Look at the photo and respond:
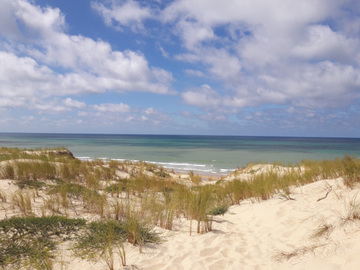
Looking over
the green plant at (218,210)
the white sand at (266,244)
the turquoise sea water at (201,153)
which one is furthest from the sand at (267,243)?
the turquoise sea water at (201,153)

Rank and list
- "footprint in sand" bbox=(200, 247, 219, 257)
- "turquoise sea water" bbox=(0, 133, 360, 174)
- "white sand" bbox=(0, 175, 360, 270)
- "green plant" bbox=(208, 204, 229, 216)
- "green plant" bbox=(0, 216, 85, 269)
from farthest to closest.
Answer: "turquoise sea water" bbox=(0, 133, 360, 174)
"green plant" bbox=(208, 204, 229, 216)
"footprint in sand" bbox=(200, 247, 219, 257)
"white sand" bbox=(0, 175, 360, 270)
"green plant" bbox=(0, 216, 85, 269)

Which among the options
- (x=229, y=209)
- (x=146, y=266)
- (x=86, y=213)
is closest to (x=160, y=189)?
(x=229, y=209)

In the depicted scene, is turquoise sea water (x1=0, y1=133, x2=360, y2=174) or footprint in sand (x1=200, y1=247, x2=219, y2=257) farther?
turquoise sea water (x1=0, y1=133, x2=360, y2=174)

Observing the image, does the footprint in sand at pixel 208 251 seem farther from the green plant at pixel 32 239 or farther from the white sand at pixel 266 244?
the green plant at pixel 32 239

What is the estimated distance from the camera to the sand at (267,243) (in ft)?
10.2

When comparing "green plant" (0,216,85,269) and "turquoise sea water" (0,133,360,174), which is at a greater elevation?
"green plant" (0,216,85,269)

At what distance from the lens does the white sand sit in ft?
10.2

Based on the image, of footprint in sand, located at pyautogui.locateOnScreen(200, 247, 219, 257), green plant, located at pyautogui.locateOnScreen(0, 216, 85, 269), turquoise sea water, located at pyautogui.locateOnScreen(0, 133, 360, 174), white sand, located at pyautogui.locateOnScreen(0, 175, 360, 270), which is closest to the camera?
green plant, located at pyautogui.locateOnScreen(0, 216, 85, 269)

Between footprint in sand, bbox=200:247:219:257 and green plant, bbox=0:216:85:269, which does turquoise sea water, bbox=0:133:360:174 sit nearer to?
footprint in sand, bbox=200:247:219:257

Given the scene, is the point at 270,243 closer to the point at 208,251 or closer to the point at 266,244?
the point at 266,244

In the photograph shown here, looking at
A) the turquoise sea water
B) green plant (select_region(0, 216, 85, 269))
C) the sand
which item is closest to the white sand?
the sand

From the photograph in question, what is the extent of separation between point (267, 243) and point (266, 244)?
0.18 feet

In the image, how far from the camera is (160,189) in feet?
28.0

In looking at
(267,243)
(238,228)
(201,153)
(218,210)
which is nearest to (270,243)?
(267,243)
